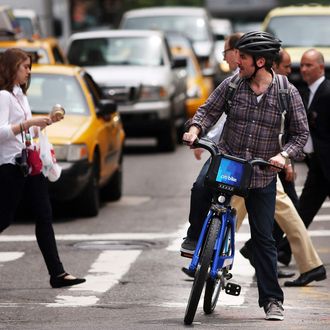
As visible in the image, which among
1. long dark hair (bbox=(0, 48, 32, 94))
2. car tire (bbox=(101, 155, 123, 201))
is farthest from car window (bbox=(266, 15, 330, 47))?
long dark hair (bbox=(0, 48, 32, 94))

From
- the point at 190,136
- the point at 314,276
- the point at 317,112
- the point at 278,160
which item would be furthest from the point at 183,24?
the point at 278,160

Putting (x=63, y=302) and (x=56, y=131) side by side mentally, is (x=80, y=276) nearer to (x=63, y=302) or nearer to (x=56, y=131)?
(x=63, y=302)

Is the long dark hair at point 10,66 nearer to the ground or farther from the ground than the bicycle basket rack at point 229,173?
farther from the ground

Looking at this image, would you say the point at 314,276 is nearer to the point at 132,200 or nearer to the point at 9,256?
the point at 9,256

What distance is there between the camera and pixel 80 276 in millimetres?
11000

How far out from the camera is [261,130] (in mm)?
8695

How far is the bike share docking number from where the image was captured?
28.1 feet

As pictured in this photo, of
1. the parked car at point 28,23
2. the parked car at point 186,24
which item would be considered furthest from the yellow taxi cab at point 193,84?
the parked car at point 28,23

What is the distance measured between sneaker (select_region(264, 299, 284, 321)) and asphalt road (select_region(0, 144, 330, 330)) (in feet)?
0.26

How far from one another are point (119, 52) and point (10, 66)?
43.0 feet

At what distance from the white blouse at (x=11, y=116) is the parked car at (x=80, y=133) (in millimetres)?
4136

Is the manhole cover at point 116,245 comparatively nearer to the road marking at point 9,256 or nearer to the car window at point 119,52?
the road marking at point 9,256

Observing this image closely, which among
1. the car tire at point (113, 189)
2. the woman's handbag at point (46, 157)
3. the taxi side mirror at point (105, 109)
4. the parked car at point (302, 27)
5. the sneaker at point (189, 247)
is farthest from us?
the parked car at point (302, 27)

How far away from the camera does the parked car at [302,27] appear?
21672mm
